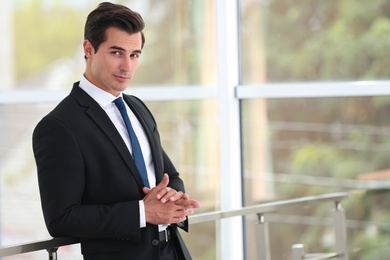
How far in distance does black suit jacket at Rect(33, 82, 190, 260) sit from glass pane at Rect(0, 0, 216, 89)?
369 cm

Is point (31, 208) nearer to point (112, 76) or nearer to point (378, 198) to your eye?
point (378, 198)

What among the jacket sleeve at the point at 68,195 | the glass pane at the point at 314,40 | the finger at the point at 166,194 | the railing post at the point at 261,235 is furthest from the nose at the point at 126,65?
the glass pane at the point at 314,40

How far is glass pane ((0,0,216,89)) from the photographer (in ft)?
19.5

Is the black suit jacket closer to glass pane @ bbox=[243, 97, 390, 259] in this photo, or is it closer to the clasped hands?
the clasped hands

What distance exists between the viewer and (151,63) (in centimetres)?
632

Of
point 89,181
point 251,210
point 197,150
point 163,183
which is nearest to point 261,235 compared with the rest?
point 251,210

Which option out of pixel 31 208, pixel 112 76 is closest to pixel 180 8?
pixel 31 208

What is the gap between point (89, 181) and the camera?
216cm

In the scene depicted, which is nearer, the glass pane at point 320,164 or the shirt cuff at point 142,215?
the shirt cuff at point 142,215

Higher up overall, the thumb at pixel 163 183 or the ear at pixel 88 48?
the ear at pixel 88 48

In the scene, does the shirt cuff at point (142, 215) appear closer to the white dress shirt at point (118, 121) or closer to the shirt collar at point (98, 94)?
the white dress shirt at point (118, 121)

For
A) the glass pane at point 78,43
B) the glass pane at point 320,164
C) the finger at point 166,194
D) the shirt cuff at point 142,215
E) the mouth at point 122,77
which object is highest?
the glass pane at point 78,43

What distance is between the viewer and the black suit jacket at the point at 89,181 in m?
2.10

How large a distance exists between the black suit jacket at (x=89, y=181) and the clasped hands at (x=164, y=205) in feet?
0.14
